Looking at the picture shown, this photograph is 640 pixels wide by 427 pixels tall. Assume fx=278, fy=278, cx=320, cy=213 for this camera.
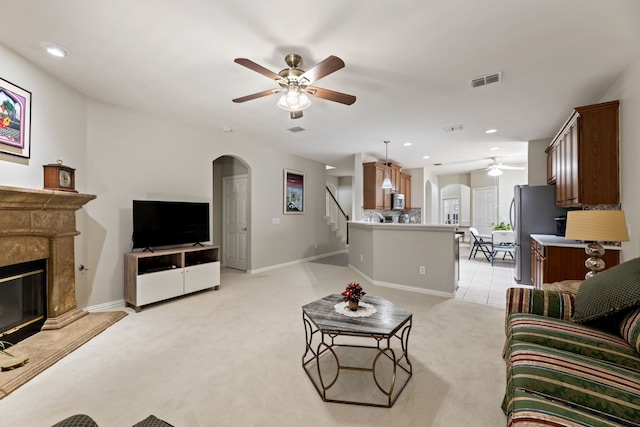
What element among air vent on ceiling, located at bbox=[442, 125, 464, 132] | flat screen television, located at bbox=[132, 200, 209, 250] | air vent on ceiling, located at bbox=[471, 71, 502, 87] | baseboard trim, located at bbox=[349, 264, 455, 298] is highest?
air vent on ceiling, located at bbox=[442, 125, 464, 132]

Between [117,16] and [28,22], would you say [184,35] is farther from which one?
[28,22]

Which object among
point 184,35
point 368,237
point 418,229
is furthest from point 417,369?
point 184,35

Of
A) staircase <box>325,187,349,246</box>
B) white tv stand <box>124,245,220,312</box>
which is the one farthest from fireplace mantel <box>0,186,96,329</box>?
staircase <box>325,187,349,246</box>

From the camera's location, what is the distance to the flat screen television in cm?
365

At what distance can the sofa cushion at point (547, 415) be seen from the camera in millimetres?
1026

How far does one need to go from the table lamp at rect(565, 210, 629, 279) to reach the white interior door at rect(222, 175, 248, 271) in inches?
195

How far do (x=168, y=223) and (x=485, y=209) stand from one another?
360 inches

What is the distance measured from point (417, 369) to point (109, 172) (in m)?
4.15

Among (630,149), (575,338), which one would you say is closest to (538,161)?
(630,149)

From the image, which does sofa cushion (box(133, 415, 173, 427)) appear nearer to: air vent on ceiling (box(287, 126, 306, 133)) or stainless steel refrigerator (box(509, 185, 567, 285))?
air vent on ceiling (box(287, 126, 306, 133))

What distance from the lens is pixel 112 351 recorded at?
2482mm

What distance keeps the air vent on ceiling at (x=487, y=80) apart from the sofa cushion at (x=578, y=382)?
249cm

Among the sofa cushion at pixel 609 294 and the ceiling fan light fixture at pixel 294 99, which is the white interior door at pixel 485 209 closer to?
the sofa cushion at pixel 609 294

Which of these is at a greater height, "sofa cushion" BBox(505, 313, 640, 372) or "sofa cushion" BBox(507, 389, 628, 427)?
"sofa cushion" BBox(505, 313, 640, 372)
